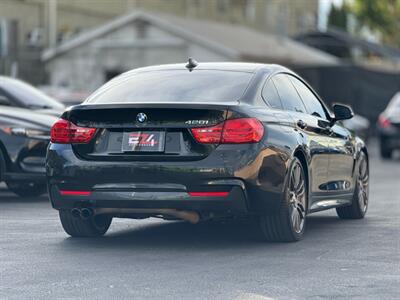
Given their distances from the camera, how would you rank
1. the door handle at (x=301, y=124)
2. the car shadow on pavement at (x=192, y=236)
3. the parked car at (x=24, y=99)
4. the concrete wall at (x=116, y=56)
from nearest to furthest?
the car shadow on pavement at (x=192, y=236)
the door handle at (x=301, y=124)
the parked car at (x=24, y=99)
the concrete wall at (x=116, y=56)

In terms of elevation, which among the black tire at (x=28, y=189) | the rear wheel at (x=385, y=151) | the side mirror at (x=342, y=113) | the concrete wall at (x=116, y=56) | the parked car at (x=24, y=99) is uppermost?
the side mirror at (x=342, y=113)

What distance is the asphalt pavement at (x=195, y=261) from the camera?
299 inches

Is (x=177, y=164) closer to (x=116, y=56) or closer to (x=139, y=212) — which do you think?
(x=139, y=212)

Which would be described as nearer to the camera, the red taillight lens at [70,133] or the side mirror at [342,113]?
the red taillight lens at [70,133]

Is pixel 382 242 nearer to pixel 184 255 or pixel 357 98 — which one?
pixel 184 255

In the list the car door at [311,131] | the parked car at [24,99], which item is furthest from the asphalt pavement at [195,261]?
the parked car at [24,99]

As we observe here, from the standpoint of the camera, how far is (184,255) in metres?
9.26

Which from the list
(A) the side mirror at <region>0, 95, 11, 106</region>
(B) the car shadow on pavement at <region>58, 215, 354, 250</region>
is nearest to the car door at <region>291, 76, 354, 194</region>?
(B) the car shadow on pavement at <region>58, 215, 354, 250</region>

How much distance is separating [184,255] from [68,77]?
36986mm

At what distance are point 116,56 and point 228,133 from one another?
35967mm

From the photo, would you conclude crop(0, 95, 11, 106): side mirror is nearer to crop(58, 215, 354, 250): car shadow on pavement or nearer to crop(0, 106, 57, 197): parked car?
crop(0, 106, 57, 197): parked car

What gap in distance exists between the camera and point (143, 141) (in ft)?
30.7

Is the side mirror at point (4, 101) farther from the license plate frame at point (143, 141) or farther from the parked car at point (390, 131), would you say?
the parked car at point (390, 131)

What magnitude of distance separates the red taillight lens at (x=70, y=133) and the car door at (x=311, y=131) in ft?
5.64
